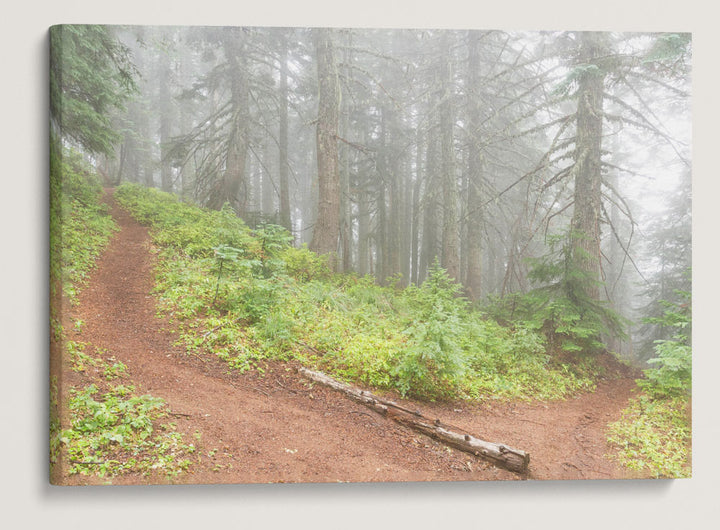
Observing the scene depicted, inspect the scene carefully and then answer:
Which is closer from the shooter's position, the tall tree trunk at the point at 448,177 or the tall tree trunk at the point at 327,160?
the tall tree trunk at the point at 448,177

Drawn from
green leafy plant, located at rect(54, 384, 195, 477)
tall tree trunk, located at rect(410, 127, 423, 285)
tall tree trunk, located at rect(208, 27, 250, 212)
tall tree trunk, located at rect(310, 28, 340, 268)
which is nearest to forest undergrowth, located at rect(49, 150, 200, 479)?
green leafy plant, located at rect(54, 384, 195, 477)

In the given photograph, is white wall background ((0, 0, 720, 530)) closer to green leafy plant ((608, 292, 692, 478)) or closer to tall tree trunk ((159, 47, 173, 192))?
green leafy plant ((608, 292, 692, 478))

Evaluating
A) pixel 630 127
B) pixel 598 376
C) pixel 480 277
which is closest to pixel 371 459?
pixel 480 277

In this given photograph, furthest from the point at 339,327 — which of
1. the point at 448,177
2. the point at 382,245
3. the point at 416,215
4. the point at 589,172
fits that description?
the point at 589,172

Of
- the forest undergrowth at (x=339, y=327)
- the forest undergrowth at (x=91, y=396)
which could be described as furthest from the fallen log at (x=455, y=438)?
the forest undergrowth at (x=91, y=396)

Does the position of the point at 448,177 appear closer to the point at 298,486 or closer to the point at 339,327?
the point at 339,327

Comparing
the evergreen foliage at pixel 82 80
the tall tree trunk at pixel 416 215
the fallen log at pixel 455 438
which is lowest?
the fallen log at pixel 455 438

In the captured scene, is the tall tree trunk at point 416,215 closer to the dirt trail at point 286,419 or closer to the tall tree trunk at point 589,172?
the dirt trail at point 286,419

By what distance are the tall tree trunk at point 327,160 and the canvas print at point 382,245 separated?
0.02 meters

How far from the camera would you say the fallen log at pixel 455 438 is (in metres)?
3.21

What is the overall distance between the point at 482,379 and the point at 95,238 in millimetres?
3762

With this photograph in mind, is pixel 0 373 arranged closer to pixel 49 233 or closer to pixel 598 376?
pixel 49 233

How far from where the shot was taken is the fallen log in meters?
3.21

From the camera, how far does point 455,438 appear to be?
127 inches
